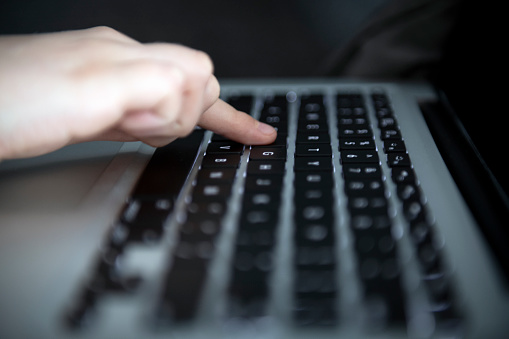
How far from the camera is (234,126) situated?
43 cm

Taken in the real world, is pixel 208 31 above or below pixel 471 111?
above

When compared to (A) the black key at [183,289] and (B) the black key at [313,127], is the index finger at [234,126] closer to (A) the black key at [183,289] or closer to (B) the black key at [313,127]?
(B) the black key at [313,127]

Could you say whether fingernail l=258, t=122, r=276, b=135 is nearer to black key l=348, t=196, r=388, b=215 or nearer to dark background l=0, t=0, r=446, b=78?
black key l=348, t=196, r=388, b=215

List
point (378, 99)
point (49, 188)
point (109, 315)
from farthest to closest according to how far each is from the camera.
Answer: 1. point (378, 99)
2. point (49, 188)
3. point (109, 315)

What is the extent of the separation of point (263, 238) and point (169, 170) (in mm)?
133

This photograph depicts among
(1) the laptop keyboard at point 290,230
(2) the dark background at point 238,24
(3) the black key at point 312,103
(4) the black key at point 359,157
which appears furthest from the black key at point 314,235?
(2) the dark background at point 238,24

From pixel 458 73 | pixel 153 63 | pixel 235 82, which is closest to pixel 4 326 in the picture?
pixel 153 63

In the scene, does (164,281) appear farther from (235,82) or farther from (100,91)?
(235,82)

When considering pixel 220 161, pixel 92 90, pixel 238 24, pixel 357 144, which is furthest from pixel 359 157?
pixel 238 24

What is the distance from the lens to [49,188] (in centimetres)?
39

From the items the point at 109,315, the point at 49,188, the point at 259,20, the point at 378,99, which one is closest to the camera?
the point at 109,315

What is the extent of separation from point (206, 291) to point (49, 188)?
197 mm

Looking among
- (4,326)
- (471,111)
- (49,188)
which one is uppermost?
(471,111)

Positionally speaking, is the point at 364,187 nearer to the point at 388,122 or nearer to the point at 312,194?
the point at 312,194
